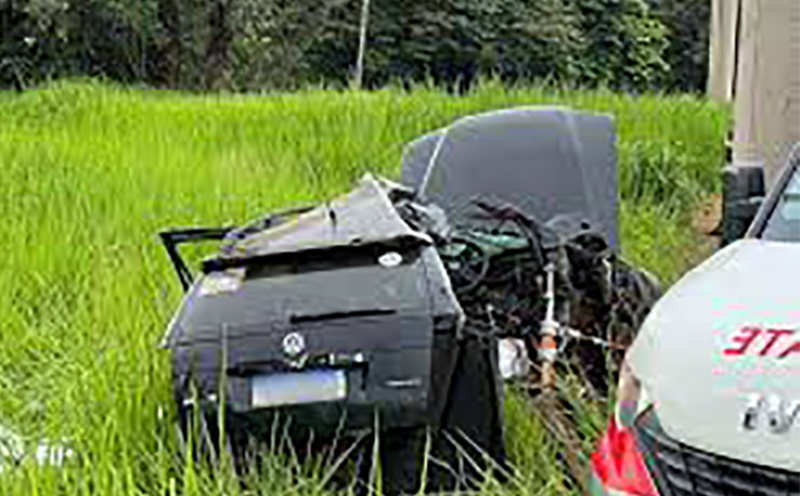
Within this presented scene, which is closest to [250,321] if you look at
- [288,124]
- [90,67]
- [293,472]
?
[293,472]

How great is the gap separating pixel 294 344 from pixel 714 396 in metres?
1.48

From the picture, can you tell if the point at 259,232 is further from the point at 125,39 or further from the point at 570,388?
the point at 125,39

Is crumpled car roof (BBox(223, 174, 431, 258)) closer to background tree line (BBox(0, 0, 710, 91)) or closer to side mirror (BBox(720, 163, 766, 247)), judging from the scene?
side mirror (BBox(720, 163, 766, 247))

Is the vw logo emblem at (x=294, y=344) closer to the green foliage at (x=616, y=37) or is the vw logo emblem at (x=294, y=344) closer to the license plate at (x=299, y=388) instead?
the license plate at (x=299, y=388)

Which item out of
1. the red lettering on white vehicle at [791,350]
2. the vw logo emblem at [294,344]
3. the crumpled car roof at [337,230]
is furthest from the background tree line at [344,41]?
the red lettering on white vehicle at [791,350]

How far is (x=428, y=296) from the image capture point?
13.8 feet

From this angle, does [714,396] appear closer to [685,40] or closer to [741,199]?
[741,199]

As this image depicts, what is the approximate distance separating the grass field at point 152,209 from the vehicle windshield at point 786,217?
0.93 metres

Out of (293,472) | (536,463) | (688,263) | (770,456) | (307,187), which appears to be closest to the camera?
(770,456)

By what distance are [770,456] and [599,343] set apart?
2.33 meters

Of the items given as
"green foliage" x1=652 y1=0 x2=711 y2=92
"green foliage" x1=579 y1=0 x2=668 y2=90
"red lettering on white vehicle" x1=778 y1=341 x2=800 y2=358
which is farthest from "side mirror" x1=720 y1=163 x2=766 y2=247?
"green foliage" x1=652 y1=0 x2=711 y2=92

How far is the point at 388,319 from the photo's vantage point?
413cm

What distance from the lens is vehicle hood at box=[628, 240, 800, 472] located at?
2990 mm

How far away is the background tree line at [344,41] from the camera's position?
95.7 feet
